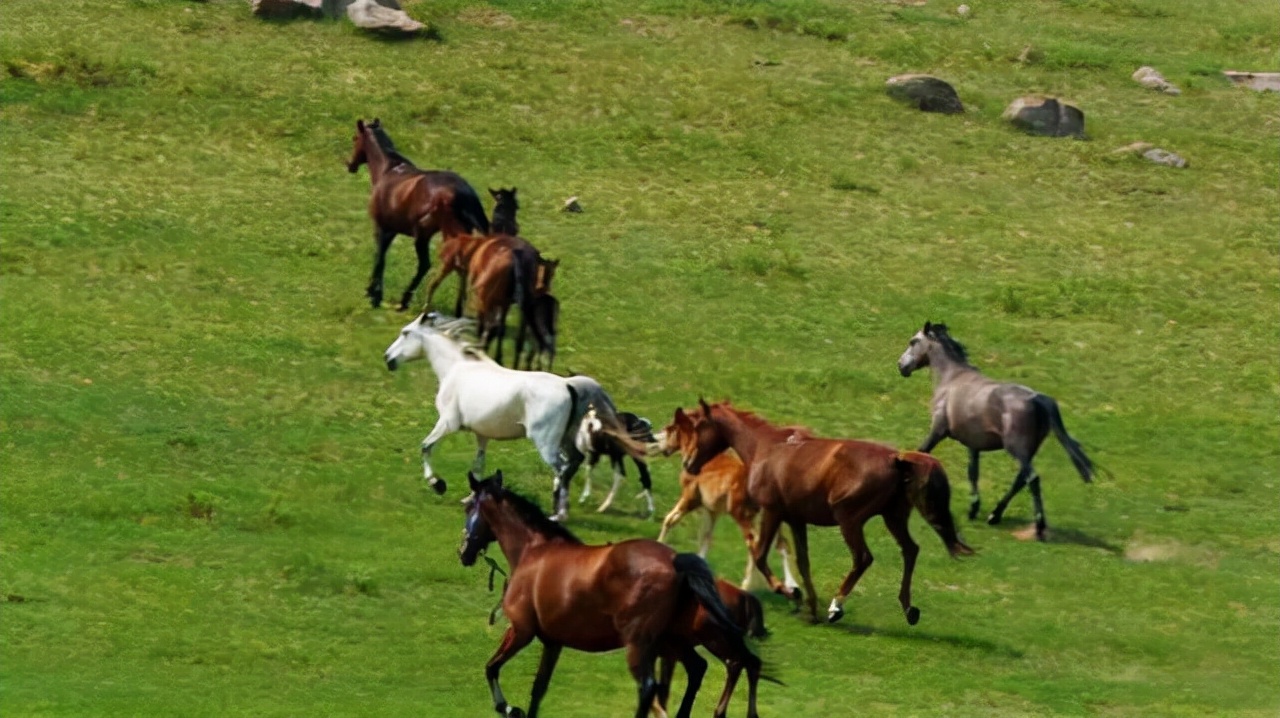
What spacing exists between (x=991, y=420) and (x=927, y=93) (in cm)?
1869

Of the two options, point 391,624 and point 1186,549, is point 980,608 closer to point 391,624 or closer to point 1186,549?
point 1186,549

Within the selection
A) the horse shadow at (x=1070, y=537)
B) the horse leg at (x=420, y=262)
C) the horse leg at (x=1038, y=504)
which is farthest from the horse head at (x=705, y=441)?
the horse leg at (x=420, y=262)

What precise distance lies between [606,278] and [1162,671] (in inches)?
591

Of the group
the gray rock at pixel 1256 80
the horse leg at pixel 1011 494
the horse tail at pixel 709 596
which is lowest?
the horse leg at pixel 1011 494

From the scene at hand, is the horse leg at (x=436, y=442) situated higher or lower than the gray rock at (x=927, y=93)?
lower

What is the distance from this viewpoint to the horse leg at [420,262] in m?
30.9

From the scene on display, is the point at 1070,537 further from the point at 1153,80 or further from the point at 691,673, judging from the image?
the point at 1153,80

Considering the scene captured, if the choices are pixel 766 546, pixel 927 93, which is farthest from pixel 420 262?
pixel 927 93

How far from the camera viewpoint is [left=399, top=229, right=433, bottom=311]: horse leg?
102ft

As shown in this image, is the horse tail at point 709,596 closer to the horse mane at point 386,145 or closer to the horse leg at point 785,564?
the horse leg at point 785,564

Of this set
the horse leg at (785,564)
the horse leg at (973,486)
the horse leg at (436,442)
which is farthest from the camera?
the horse leg at (973,486)

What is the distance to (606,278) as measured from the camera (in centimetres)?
3334

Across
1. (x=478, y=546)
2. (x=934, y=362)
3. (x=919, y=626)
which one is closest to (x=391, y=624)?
A: (x=478, y=546)

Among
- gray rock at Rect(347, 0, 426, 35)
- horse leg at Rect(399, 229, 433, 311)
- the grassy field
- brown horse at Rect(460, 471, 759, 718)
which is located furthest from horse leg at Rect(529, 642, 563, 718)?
gray rock at Rect(347, 0, 426, 35)
